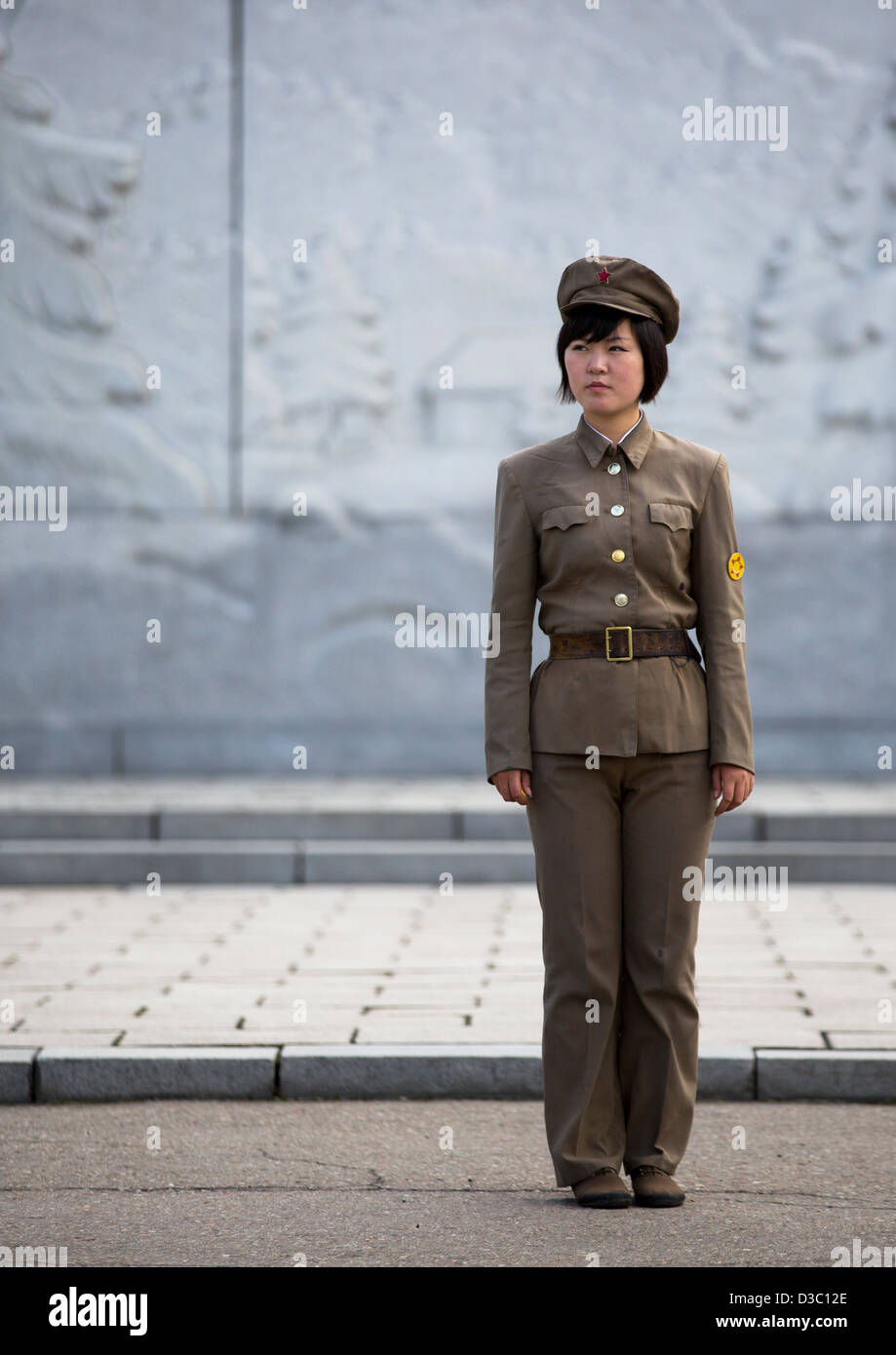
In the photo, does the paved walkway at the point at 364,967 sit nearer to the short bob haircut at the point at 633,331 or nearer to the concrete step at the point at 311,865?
the concrete step at the point at 311,865

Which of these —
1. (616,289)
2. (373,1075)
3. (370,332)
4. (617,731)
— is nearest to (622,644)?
(617,731)

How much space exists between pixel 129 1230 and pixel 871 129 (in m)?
11.0

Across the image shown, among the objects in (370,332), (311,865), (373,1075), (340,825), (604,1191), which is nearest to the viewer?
(604,1191)

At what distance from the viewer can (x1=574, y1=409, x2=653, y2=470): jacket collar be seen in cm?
394

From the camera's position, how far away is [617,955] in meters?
3.87

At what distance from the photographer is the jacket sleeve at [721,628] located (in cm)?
388

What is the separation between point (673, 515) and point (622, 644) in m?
0.32

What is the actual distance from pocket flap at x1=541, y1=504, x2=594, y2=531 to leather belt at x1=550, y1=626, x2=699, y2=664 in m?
0.25

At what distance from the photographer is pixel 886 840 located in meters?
9.48

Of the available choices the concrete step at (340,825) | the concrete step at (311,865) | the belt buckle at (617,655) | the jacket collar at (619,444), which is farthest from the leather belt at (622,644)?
the concrete step at (340,825)

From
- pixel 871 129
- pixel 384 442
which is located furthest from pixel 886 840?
pixel 871 129

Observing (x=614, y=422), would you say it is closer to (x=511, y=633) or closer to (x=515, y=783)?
(x=511, y=633)

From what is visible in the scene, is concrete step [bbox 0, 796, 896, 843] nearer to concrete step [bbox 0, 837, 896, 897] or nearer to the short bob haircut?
concrete step [bbox 0, 837, 896, 897]

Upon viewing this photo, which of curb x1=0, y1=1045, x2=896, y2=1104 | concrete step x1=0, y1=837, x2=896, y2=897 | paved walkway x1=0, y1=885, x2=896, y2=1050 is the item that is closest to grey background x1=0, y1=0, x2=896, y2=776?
concrete step x1=0, y1=837, x2=896, y2=897
